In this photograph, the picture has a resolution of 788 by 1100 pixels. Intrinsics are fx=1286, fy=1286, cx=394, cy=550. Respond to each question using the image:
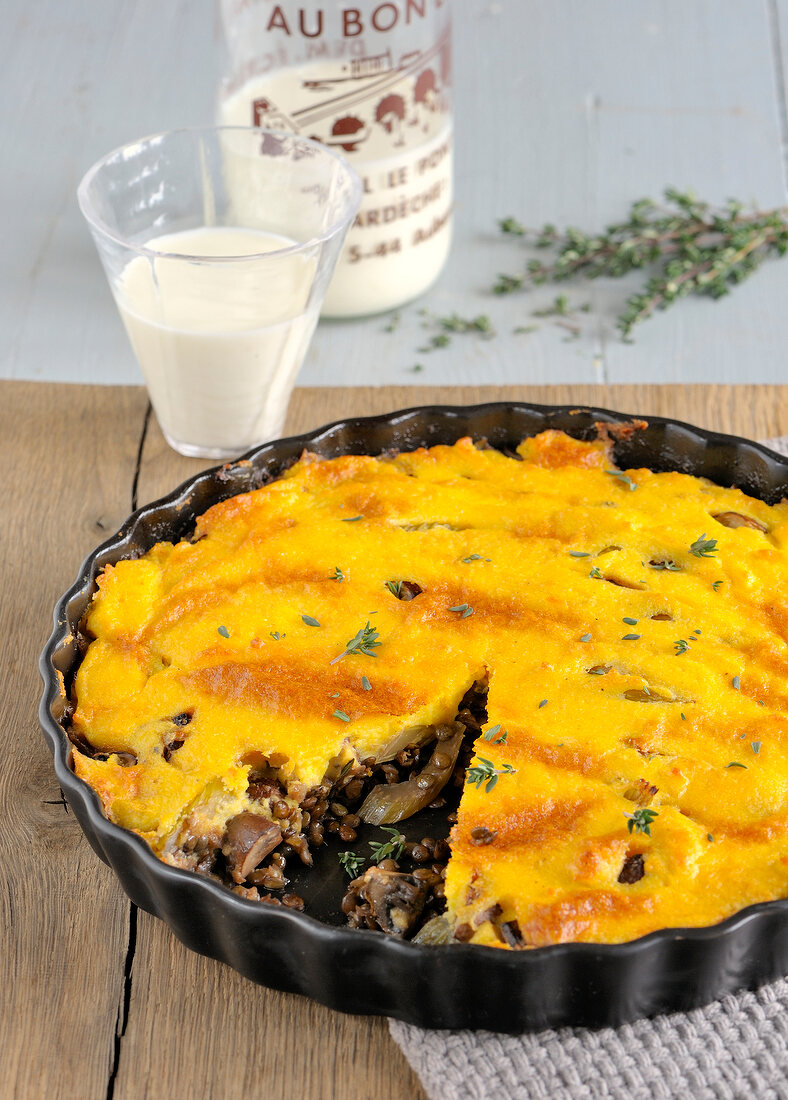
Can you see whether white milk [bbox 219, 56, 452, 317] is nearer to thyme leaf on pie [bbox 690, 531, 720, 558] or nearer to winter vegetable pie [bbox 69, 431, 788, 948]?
winter vegetable pie [bbox 69, 431, 788, 948]

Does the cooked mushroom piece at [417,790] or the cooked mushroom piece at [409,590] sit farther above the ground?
the cooked mushroom piece at [409,590]

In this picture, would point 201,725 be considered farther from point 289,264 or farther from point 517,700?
point 289,264

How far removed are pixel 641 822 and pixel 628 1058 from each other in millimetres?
503

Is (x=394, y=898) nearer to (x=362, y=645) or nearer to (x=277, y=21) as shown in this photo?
(x=362, y=645)

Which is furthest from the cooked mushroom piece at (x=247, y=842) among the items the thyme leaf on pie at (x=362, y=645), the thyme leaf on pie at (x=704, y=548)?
the thyme leaf on pie at (x=704, y=548)

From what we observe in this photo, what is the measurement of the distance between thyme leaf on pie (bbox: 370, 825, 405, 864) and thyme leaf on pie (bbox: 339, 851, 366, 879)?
0.04 m

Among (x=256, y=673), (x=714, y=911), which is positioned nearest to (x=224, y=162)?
(x=256, y=673)

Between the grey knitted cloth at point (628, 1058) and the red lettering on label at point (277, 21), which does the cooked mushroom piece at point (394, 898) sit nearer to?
the grey knitted cloth at point (628, 1058)

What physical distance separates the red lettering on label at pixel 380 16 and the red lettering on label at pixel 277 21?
33cm

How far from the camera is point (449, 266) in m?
6.00

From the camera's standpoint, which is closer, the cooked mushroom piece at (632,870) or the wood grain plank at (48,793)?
the cooked mushroom piece at (632,870)

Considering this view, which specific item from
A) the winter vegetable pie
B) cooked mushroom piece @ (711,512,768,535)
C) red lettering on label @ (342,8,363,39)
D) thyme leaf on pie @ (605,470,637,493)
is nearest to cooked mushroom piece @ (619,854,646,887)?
the winter vegetable pie

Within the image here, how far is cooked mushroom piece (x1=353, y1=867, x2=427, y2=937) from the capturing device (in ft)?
9.70

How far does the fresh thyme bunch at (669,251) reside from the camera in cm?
565
